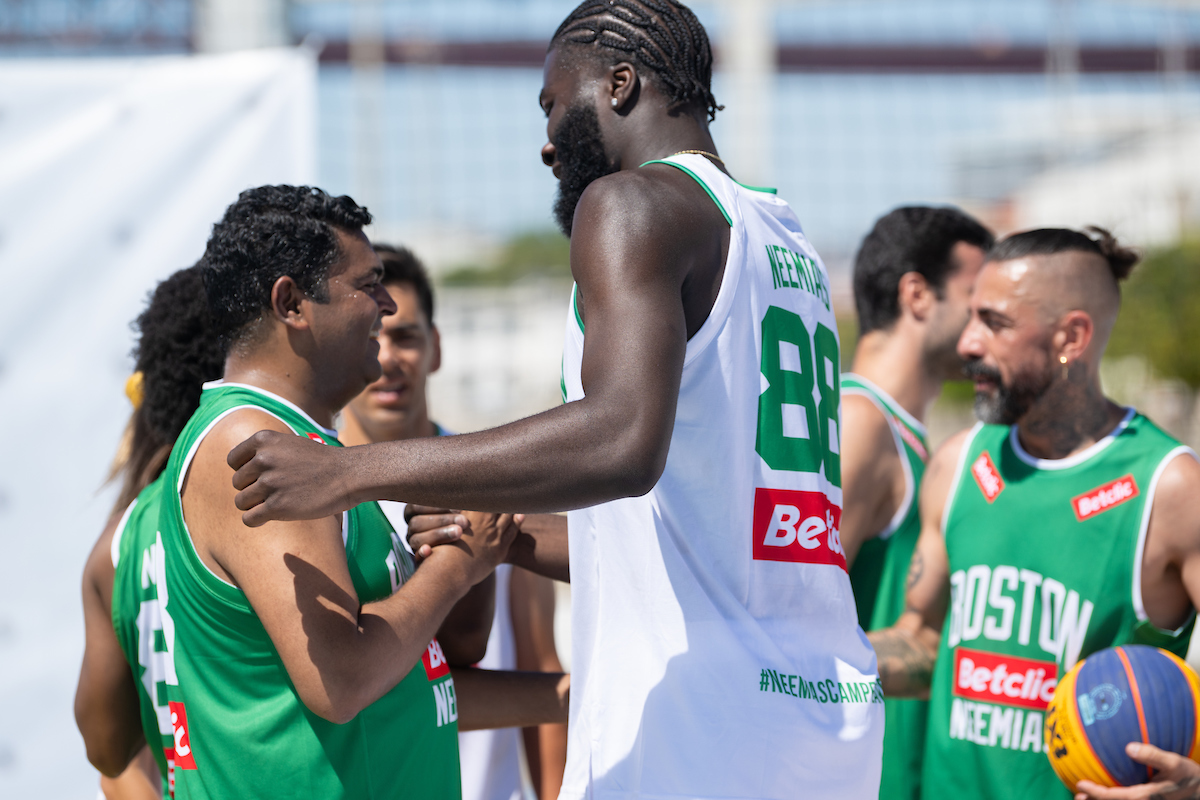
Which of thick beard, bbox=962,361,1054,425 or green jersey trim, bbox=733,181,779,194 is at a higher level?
green jersey trim, bbox=733,181,779,194

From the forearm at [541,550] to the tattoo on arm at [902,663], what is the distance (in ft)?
3.68

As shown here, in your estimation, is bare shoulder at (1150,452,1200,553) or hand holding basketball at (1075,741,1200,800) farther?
bare shoulder at (1150,452,1200,553)

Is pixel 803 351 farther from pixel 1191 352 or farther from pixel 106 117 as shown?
pixel 1191 352

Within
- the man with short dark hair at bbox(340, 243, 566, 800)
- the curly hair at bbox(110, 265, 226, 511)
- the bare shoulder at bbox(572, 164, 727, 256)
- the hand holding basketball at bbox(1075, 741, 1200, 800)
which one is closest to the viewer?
the bare shoulder at bbox(572, 164, 727, 256)

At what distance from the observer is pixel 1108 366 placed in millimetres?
23062

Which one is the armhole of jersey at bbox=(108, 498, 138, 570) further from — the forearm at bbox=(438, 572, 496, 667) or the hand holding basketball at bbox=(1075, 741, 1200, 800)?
the hand holding basketball at bbox=(1075, 741, 1200, 800)

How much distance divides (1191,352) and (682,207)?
2045 cm

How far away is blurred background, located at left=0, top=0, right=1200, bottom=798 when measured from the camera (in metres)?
3.88

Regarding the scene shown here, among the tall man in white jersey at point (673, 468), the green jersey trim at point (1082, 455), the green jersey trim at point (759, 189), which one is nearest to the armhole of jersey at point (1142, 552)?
the green jersey trim at point (1082, 455)

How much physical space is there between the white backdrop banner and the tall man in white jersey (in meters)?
2.45

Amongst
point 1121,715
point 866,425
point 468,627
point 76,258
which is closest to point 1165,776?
point 1121,715

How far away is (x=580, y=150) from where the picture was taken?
1.96 metres

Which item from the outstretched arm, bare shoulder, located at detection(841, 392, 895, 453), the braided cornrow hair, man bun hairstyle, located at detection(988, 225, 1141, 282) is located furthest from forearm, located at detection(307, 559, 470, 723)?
man bun hairstyle, located at detection(988, 225, 1141, 282)

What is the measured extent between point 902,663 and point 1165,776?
2.43 ft
